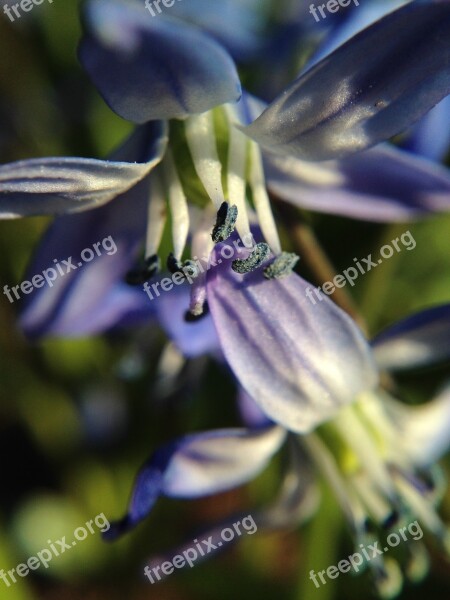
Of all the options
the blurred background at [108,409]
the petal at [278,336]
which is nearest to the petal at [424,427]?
the blurred background at [108,409]

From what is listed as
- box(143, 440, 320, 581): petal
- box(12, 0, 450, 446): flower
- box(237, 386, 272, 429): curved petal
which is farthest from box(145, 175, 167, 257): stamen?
box(143, 440, 320, 581): petal

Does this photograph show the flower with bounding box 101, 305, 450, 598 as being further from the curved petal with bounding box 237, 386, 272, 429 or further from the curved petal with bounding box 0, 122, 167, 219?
the curved petal with bounding box 0, 122, 167, 219

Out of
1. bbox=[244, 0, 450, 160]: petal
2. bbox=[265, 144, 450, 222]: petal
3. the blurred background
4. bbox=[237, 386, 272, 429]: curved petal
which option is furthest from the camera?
the blurred background

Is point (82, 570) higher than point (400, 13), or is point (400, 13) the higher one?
point (400, 13)

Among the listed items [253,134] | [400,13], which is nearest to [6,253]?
[253,134]

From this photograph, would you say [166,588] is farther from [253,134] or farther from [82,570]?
[253,134]

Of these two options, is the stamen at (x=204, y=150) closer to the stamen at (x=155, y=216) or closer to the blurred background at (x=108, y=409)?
the stamen at (x=155, y=216)
